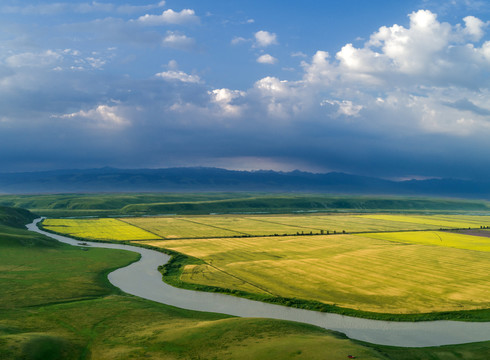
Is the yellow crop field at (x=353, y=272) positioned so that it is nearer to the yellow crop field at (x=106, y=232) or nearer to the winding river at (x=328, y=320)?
the winding river at (x=328, y=320)

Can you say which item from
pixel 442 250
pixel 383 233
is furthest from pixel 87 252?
pixel 383 233

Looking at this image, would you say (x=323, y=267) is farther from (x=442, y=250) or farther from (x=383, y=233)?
(x=383, y=233)

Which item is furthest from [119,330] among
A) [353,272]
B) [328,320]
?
[353,272]

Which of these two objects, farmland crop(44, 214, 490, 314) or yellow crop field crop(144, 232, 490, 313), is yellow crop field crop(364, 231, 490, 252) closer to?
farmland crop(44, 214, 490, 314)

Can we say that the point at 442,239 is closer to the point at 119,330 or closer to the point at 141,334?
the point at 141,334

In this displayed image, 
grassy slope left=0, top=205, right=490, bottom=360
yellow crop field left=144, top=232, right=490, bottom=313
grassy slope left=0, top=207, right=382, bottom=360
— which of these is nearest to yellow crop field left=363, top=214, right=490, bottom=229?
yellow crop field left=144, top=232, right=490, bottom=313
